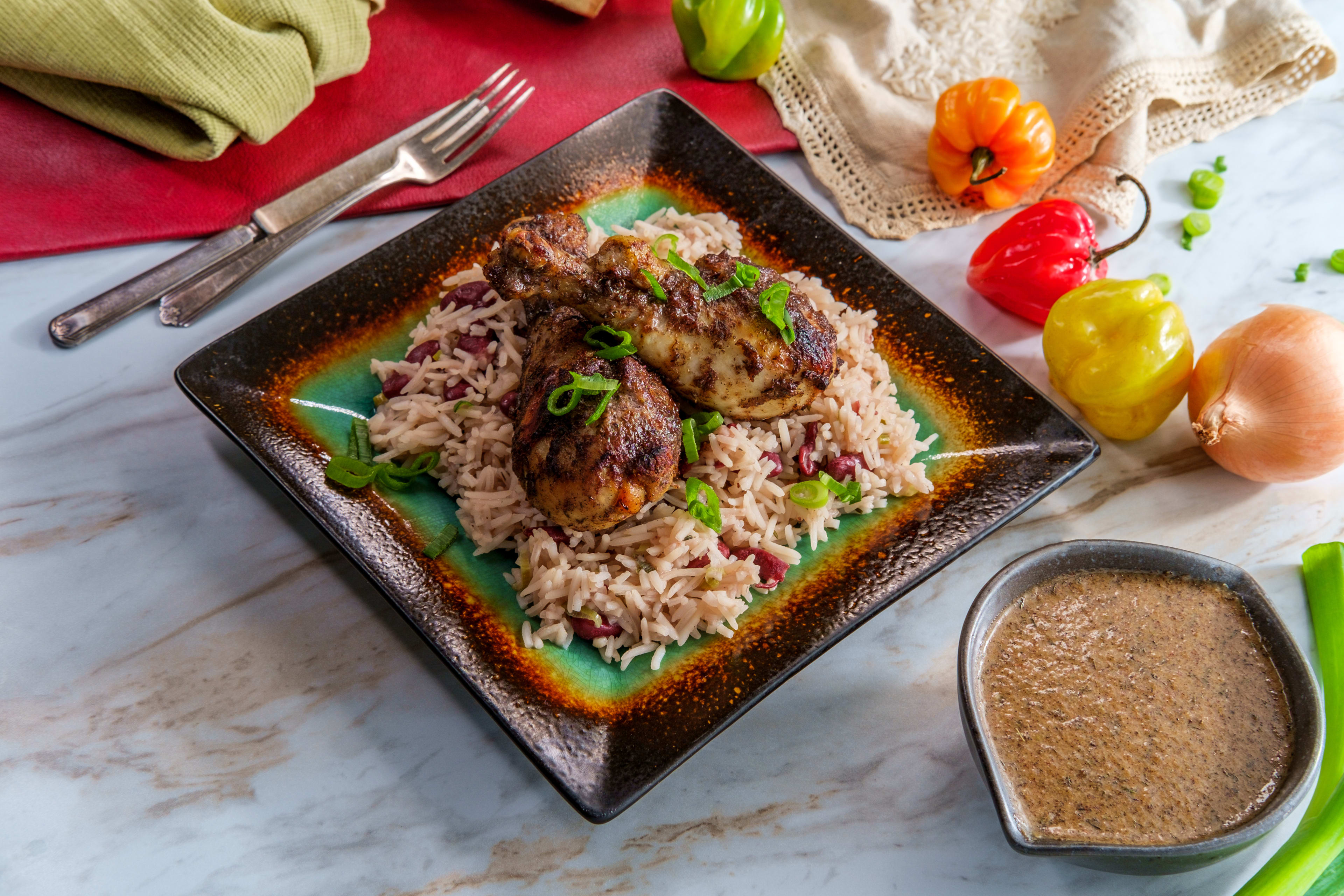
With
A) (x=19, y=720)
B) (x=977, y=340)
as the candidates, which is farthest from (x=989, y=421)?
(x=19, y=720)

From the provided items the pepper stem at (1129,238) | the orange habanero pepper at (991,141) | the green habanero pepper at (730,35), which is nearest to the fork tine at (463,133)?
the green habanero pepper at (730,35)

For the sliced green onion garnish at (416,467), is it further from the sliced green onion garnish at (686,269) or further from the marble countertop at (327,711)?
the sliced green onion garnish at (686,269)

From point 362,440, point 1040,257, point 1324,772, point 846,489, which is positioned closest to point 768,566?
point 846,489

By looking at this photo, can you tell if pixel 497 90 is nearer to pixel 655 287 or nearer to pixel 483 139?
pixel 483 139

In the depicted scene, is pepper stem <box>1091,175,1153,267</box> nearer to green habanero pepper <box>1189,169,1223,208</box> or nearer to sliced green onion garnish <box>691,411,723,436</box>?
green habanero pepper <box>1189,169,1223,208</box>

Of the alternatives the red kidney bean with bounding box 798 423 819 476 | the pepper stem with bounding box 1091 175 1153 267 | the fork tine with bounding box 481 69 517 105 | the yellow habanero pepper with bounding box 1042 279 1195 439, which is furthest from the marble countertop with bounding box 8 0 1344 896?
the fork tine with bounding box 481 69 517 105

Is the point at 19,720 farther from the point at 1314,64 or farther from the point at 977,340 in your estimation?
the point at 1314,64
